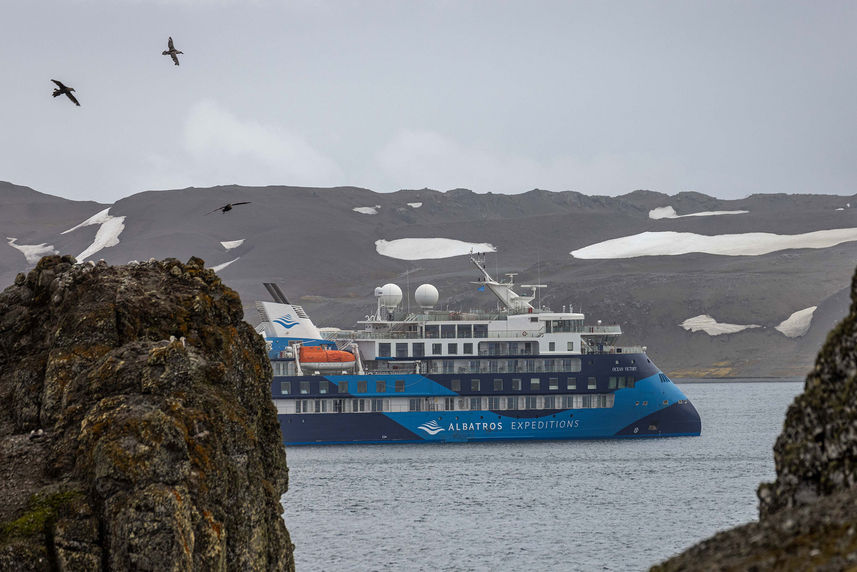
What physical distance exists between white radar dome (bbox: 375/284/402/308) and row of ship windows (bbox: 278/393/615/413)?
716 cm

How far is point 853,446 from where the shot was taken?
28.7 feet

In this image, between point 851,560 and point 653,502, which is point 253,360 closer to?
point 851,560

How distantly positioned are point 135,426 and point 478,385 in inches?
2212

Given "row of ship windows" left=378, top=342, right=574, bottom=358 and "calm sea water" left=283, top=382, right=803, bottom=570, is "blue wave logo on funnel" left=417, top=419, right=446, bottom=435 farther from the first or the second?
"row of ship windows" left=378, top=342, right=574, bottom=358

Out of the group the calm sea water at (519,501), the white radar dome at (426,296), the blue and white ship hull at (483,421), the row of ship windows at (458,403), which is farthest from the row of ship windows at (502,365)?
the white radar dome at (426,296)

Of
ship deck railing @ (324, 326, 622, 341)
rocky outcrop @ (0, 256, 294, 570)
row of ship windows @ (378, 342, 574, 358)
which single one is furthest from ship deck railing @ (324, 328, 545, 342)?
rocky outcrop @ (0, 256, 294, 570)

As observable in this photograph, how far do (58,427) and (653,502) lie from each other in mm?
33890

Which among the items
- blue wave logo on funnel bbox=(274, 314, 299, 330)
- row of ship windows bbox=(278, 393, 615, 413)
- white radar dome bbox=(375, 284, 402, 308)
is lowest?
row of ship windows bbox=(278, 393, 615, 413)

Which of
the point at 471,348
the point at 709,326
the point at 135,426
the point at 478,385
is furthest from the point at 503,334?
the point at 709,326

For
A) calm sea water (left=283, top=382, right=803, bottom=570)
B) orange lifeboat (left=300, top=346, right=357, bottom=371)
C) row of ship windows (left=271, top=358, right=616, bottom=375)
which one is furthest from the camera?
orange lifeboat (left=300, top=346, right=357, bottom=371)

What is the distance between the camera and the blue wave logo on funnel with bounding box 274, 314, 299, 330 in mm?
73562

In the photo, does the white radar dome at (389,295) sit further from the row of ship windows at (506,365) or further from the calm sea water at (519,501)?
the calm sea water at (519,501)

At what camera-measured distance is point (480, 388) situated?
230ft

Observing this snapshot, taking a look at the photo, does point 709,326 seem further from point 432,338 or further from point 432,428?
point 432,428
